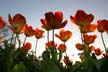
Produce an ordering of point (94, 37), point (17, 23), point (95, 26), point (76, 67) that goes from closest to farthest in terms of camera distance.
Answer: point (76, 67), point (17, 23), point (95, 26), point (94, 37)

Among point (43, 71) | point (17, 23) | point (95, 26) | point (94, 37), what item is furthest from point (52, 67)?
point (94, 37)

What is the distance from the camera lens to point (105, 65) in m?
1.97

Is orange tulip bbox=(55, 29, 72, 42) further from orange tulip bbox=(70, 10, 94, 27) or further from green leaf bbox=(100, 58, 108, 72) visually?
green leaf bbox=(100, 58, 108, 72)

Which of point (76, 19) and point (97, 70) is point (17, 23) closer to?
point (76, 19)

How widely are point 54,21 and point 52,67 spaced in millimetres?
793

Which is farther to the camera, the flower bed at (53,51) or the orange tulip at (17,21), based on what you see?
the orange tulip at (17,21)

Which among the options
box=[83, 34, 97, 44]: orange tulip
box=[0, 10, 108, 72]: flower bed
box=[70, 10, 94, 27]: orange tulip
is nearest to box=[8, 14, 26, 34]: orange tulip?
box=[0, 10, 108, 72]: flower bed

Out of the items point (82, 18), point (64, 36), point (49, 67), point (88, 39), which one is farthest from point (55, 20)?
point (64, 36)


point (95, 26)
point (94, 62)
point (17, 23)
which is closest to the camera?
point (94, 62)

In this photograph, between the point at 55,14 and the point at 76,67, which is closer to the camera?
the point at 76,67

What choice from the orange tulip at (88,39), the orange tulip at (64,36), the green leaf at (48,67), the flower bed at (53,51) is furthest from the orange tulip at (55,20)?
the orange tulip at (64,36)

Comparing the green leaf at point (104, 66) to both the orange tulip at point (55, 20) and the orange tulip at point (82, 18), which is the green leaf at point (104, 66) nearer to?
the orange tulip at point (82, 18)

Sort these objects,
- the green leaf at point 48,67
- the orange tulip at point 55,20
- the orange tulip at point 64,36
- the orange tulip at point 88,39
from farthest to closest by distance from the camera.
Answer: the orange tulip at point 64,36 < the orange tulip at point 88,39 < the orange tulip at point 55,20 < the green leaf at point 48,67

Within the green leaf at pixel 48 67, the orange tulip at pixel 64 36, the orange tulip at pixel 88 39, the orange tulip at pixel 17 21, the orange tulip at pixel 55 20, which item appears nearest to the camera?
the green leaf at pixel 48 67
